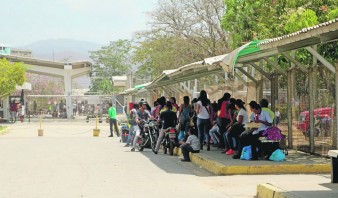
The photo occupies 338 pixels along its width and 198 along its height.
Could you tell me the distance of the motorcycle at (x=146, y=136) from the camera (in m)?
19.9

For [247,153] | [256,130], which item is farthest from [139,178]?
[256,130]

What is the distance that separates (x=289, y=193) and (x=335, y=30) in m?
3.08

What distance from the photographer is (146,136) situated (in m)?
20.4

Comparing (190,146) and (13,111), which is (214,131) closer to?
(190,146)

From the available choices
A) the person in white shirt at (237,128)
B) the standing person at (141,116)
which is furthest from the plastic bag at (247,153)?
the standing person at (141,116)

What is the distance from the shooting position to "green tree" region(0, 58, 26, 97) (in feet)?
141

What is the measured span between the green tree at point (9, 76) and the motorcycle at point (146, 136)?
2430 centimetres

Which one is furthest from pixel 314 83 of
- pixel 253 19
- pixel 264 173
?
pixel 253 19

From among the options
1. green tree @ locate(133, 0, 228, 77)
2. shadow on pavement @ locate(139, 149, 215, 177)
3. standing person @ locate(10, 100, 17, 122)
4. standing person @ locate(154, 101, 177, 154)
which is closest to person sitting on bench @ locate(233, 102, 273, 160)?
shadow on pavement @ locate(139, 149, 215, 177)

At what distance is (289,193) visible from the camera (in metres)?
8.97

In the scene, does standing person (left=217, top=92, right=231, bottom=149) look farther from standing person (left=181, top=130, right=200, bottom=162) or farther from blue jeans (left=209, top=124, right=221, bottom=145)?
standing person (left=181, top=130, right=200, bottom=162)

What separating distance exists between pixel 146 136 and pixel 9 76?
25.8 metres

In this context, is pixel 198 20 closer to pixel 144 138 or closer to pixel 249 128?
pixel 144 138

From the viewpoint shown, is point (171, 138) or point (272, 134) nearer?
point (272, 134)
